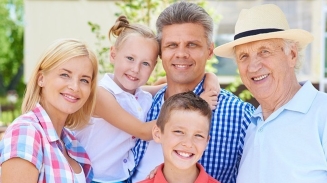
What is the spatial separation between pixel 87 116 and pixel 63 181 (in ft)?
1.79

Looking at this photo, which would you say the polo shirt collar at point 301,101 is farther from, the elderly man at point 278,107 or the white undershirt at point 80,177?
the white undershirt at point 80,177

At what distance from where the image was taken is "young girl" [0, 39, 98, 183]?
2309 millimetres

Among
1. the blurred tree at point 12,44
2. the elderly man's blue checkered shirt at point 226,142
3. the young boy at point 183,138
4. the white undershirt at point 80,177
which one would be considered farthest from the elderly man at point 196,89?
the blurred tree at point 12,44

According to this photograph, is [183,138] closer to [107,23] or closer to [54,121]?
[54,121]

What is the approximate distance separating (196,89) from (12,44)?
24.7m

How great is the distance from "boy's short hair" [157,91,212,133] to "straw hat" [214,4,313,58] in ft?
1.22

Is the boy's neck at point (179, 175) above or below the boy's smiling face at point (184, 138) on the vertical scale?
below

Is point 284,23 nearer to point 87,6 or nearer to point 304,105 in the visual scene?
point 304,105

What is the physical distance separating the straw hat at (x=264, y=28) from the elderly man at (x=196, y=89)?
325 millimetres

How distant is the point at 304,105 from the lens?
246 centimetres

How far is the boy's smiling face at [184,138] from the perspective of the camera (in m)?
2.49

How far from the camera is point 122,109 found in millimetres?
3020

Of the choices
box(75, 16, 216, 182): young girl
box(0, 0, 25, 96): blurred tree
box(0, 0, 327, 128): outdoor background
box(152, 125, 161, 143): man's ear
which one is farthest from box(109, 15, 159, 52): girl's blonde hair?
box(0, 0, 25, 96): blurred tree

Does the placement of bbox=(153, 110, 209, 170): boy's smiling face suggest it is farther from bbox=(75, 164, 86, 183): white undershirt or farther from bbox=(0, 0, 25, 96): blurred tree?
bbox=(0, 0, 25, 96): blurred tree
